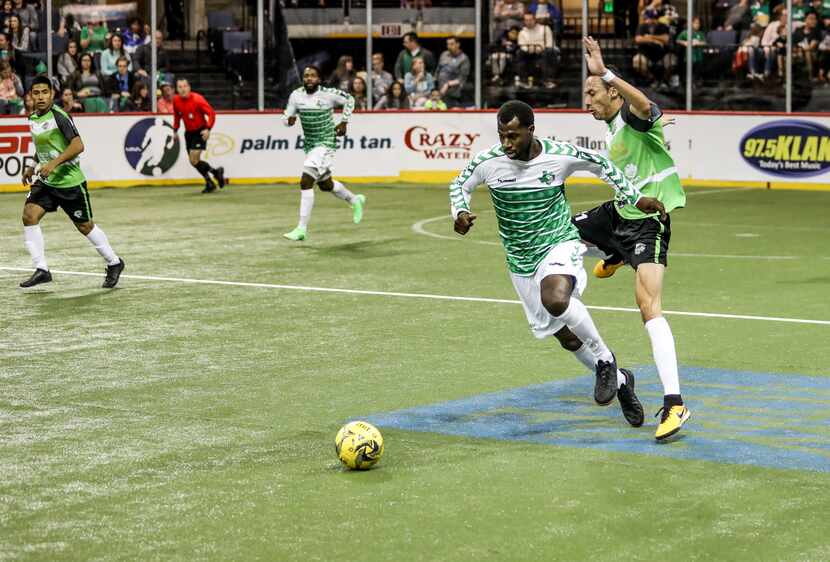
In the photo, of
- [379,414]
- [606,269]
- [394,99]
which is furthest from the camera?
[394,99]

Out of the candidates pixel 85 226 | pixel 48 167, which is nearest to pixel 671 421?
pixel 48 167

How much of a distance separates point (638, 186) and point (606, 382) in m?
1.25

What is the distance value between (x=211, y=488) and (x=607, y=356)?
2850 mm

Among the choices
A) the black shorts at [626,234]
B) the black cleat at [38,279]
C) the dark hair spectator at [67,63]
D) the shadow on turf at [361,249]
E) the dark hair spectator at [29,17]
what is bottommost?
the shadow on turf at [361,249]

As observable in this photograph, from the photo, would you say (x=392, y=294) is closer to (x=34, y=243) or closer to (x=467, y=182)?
(x=34, y=243)

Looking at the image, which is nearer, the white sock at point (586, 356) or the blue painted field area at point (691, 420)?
the blue painted field area at point (691, 420)

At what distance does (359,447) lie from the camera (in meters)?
7.59

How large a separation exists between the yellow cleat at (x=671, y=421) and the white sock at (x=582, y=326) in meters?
0.73

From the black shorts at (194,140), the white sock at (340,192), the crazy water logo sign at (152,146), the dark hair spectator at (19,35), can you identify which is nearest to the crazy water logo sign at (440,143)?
the black shorts at (194,140)

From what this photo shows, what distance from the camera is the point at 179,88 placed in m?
25.3

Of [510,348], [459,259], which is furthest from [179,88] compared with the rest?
[510,348]

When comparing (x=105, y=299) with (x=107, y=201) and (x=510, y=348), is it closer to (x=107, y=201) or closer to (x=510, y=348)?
(x=510, y=348)

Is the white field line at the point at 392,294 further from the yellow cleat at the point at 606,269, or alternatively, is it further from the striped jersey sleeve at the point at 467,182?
the striped jersey sleeve at the point at 467,182

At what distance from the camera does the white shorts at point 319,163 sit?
19.2m
